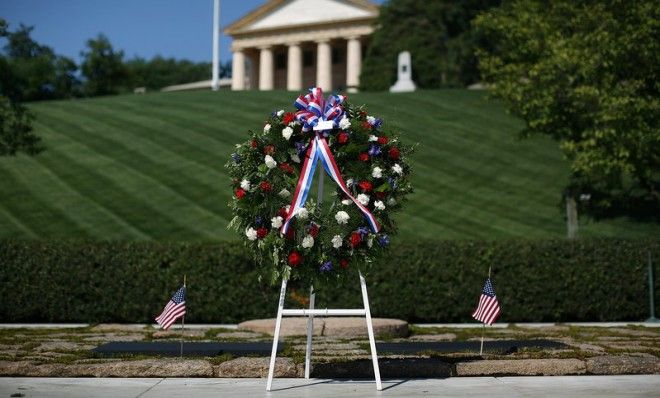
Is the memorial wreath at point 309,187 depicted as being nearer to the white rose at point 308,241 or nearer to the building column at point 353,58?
the white rose at point 308,241

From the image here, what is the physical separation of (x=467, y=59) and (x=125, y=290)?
53407 millimetres

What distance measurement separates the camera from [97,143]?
39.0 meters

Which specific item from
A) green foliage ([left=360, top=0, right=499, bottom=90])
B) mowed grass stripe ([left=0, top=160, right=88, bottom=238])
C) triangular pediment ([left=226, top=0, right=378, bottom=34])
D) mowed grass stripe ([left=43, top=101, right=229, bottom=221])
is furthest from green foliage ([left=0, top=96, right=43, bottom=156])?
triangular pediment ([left=226, top=0, right=378, bottom=34])

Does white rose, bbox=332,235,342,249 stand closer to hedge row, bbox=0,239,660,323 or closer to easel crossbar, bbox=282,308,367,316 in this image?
easel crossbar, bbox=282,308,367,316

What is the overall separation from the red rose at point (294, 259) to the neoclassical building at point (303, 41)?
84.2 m

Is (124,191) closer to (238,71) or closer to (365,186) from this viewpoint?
(365,186)

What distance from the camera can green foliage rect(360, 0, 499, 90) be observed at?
226 ft

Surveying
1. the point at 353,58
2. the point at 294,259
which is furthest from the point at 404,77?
the point at 294,259

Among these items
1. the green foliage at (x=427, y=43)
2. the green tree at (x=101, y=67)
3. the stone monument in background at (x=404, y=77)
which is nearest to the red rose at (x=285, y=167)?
the stone monument in background at (x=404, y=77)

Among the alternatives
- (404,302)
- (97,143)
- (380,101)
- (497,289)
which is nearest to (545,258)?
(497,289)

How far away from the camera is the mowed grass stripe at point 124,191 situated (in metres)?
29.6

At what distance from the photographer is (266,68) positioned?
10288 centimetres

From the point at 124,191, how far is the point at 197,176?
3.12 metres

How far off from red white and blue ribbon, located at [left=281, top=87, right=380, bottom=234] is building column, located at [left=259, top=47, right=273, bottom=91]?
9375 cm
